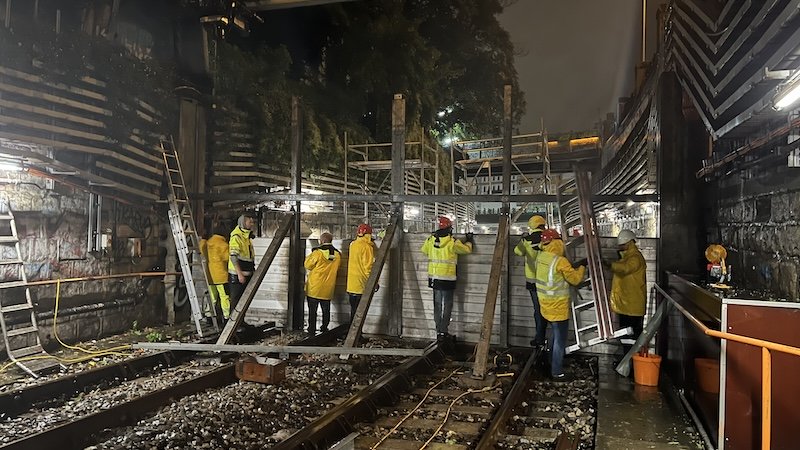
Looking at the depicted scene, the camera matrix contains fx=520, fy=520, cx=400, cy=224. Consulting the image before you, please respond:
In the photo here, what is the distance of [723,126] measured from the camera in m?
5.38

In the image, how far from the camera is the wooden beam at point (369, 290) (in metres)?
7.58

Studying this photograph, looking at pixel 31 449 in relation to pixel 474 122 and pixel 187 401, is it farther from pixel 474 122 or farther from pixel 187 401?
pixel 474 122

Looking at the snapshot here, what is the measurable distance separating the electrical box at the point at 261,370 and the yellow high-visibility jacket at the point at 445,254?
10.0ft

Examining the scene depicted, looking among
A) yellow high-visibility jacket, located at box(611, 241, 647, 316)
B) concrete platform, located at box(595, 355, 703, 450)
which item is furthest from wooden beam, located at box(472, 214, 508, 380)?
yellow high-visibility jacket, located at box(611, 241, 647, 316)

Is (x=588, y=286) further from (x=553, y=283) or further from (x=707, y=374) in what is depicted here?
(x=707, y=374)

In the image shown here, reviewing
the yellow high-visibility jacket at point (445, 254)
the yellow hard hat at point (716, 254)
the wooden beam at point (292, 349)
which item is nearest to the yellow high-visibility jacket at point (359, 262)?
the yellow high-visibility jacket at point (445, 254)

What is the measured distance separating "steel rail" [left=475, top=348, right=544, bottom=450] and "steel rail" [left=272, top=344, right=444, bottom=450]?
4.15ft

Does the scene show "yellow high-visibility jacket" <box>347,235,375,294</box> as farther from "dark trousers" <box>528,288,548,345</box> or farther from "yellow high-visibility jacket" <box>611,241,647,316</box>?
"yellow high-visibility jacket" <box>611,241,647,316</box>

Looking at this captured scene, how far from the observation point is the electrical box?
6.58m

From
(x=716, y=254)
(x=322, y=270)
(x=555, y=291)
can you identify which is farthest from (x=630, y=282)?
(x=322, y=270)

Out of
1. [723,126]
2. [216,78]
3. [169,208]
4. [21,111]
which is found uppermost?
[216,78]

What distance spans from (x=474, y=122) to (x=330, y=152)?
39.6 ft

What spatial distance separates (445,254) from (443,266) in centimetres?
21

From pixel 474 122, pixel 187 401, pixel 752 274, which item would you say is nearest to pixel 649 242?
pixel 752 274
